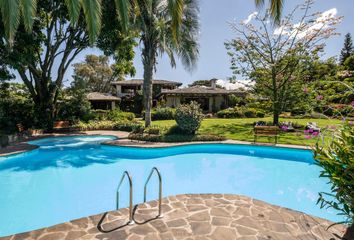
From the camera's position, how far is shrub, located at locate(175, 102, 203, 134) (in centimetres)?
1396

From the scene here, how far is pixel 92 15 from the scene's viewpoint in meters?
5.63

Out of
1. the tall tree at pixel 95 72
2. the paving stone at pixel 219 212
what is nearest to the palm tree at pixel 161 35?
the paving stone at pixel 219 212

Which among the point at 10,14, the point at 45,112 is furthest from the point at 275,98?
the point at 45,112

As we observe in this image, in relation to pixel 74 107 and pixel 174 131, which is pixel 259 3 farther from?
pixel 74 107

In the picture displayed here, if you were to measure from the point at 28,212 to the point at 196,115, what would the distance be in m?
9.96

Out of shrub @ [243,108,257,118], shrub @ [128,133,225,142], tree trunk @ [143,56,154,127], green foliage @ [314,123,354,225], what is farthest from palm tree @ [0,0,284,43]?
shrub @ [243,108,257,118]

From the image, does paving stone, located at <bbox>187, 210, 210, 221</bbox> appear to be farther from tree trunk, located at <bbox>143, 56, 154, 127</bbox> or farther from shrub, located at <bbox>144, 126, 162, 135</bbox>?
tree trunk, located at <bbox>143, 56, 154, 127</bbox>

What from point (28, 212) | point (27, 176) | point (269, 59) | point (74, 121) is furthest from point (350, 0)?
point (74, 121)

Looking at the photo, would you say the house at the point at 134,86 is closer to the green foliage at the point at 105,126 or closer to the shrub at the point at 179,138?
the green foliage at the point at 105,126

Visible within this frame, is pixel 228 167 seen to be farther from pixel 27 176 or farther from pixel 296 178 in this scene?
pixel 27 176

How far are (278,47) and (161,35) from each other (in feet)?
33.3

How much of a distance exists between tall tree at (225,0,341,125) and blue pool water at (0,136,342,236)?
9.09 metres

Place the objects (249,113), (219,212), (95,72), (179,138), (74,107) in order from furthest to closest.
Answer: (95,72)
(249,113)
(74,107)
(179,138)
(219,212)

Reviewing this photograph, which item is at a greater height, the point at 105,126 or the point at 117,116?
the point at 117,116
